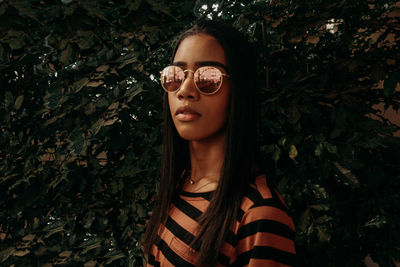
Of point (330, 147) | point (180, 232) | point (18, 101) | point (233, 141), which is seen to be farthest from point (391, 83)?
point (18, 101)

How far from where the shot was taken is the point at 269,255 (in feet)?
2.67

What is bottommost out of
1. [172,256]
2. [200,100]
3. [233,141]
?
[172,256]

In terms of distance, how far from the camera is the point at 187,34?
1060 mm

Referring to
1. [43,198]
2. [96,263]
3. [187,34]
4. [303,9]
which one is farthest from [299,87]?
[43,198]

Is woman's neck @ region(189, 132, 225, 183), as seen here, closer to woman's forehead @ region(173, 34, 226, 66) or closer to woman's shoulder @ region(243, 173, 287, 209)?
woman's shoulder @ region(243, 173, 287, 209)

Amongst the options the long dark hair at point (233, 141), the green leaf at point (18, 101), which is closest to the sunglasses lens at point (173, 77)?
the long dark hair at point (233, 141)

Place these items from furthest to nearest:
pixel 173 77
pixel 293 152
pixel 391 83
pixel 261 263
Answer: pixel 293 152 → pixel 391 83 → pixel 173 77 → pixel 261 263

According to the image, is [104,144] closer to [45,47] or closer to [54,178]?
[54,178]

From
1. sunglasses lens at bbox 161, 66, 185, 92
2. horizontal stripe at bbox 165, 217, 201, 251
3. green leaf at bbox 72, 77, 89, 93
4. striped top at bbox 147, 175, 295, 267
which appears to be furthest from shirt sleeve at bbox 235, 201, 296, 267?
green leaf at bbox 72, 77, 89, 93

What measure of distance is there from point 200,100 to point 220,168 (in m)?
0.21

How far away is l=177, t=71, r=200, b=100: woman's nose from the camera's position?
3.17 feet

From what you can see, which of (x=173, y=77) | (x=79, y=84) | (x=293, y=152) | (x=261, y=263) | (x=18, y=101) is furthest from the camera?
(x=18, y=101)

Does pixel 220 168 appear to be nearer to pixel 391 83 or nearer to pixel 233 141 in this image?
pixel 233 141

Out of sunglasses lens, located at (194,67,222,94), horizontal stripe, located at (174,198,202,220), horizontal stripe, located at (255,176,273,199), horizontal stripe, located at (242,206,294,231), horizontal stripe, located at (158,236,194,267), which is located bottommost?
horizontal stripe, located at (158,236,194,267)
